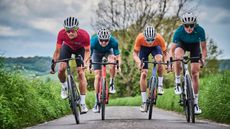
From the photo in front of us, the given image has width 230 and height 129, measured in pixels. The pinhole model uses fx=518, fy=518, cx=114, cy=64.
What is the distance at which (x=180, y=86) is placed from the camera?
1295 cm

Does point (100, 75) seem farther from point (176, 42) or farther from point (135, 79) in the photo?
point (135, 79)

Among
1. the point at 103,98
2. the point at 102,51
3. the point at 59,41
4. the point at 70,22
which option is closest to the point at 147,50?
the point at 102,51

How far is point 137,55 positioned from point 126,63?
1666 inches

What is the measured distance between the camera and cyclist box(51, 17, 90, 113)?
40.3 feet

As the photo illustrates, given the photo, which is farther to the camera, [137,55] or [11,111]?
[137,55]

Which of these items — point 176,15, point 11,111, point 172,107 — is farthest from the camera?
point 176,15

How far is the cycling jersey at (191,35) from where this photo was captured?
39.7 ft

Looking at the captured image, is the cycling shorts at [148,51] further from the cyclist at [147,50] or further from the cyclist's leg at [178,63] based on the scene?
the cyclist's leg at [178,63]

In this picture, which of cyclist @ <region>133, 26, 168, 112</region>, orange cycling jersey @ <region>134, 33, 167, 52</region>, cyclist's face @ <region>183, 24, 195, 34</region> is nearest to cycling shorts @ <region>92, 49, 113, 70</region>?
cyclist @ <region>133, 26, 168, 112</region>

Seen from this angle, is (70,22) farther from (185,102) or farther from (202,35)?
(185,102)

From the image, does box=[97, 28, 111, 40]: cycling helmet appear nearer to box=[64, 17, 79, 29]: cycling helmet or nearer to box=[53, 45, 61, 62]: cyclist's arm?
box=[53, 45, 61, 62]: cyclist's arm

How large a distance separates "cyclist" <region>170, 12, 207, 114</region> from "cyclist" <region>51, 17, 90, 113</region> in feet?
7.23

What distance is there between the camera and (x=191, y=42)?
12.4 metres

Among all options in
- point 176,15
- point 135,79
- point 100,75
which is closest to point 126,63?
point 135,79
